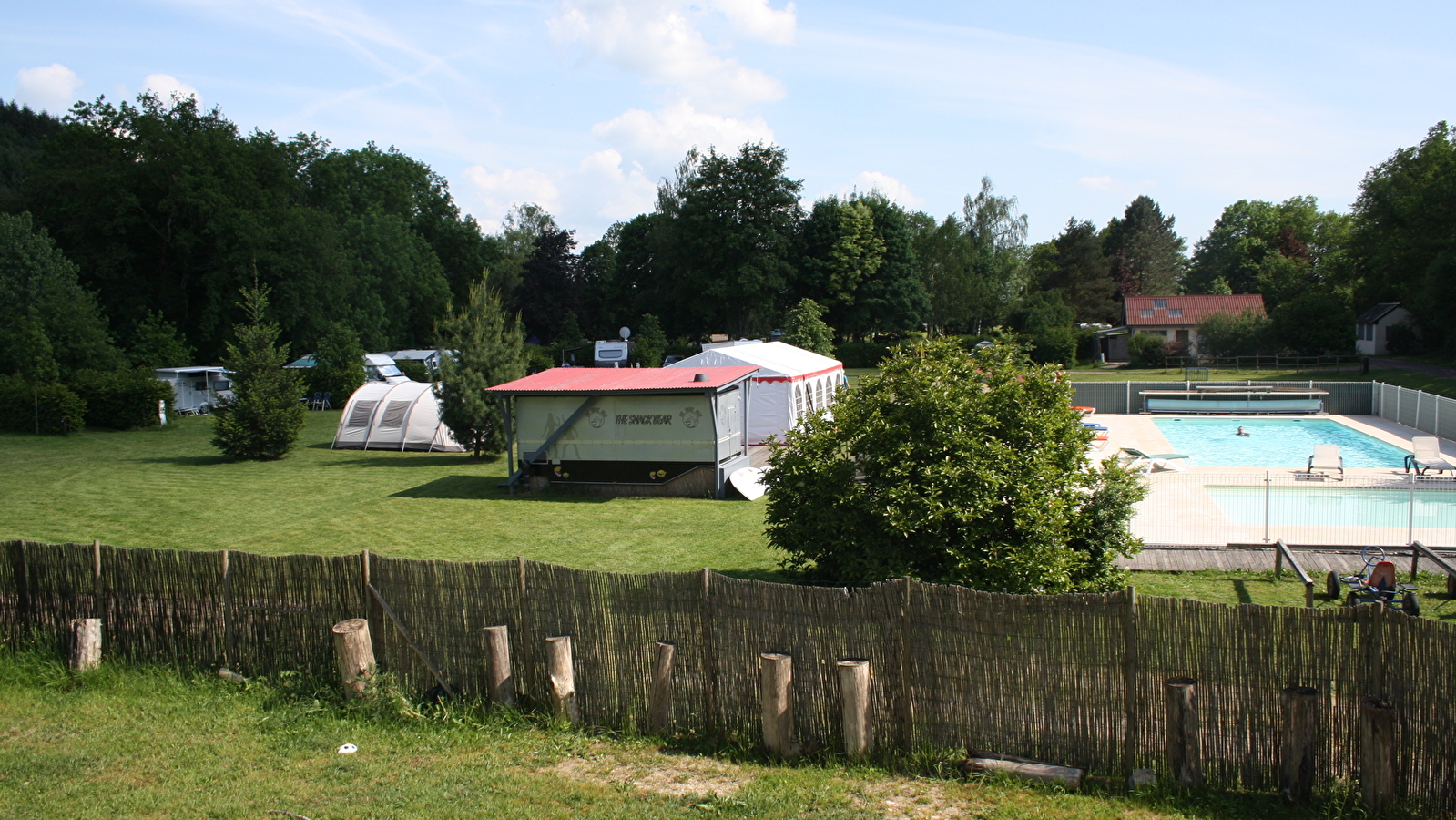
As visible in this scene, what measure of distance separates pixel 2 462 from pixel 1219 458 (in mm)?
29447

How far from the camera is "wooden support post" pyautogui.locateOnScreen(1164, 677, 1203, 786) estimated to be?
5746 millimetres

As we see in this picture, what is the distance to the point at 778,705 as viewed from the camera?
6.46 metres

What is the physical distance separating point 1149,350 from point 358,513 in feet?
147

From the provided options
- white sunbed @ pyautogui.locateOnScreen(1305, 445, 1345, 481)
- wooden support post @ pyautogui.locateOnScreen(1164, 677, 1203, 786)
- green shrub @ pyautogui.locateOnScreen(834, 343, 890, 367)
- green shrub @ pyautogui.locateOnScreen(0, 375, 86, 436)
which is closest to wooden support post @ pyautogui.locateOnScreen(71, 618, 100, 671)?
wooden support post @ pyautogui.locateOnScreen(1164, 677, 1203, 786)

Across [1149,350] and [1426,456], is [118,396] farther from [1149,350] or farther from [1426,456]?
[1149,350]

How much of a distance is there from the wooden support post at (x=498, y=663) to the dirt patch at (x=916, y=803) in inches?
116

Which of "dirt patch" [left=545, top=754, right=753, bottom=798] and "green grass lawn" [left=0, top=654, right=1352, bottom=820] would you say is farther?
"dirt patch" [left=545, top=754, right=753, bottom=798]

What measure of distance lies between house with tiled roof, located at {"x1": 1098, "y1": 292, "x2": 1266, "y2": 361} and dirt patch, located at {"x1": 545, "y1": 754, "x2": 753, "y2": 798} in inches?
2250

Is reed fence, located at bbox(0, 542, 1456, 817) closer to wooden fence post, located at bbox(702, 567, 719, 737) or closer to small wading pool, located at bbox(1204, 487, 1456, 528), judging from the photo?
wooden fence post, located at bbox(702, 567, 719, 737)

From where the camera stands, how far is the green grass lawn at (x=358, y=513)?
13.5m

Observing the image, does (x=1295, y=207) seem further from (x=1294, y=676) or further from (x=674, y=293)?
(x=1294, y=676)

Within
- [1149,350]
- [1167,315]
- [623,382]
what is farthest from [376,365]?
[1167,315]

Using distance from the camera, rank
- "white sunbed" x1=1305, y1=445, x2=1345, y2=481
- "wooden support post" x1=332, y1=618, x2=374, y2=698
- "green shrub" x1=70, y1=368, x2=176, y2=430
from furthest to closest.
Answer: "green shrub" x1=70, y1=368, x2=176, y2=430
"white sunbed" x1=1305, y1=445, x2=1345, y2=481
"wooden support post" x1=332, y1=618, x2=374, y2=698

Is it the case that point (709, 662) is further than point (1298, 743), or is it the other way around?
point (709, 662)
